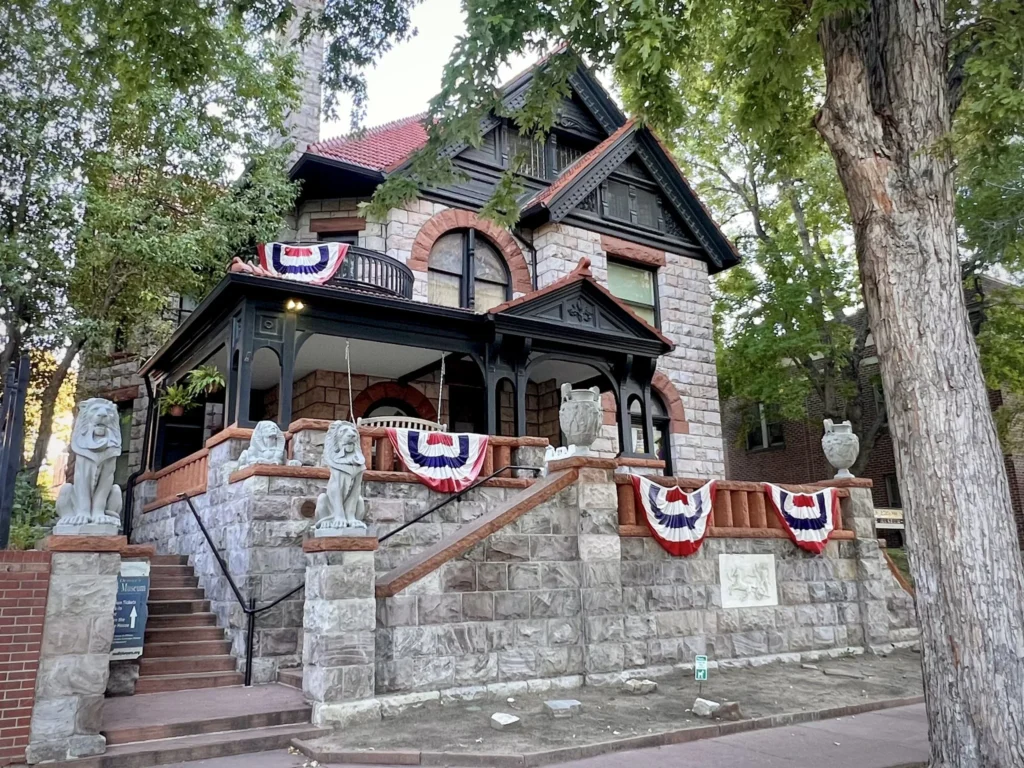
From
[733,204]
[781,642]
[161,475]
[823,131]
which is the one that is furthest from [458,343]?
[733,204]

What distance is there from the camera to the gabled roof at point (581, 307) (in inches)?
556

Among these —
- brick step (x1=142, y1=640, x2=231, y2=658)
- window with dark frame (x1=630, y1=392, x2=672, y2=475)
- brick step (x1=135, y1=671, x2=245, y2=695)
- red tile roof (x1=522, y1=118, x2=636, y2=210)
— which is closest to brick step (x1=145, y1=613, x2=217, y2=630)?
brick step (x1=142, y1=640, x2=231, y2=658)

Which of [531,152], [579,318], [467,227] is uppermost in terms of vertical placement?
[531,152]

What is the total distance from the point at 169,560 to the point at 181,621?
70.7 inches

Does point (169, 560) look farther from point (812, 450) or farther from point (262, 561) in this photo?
point (812, 450)

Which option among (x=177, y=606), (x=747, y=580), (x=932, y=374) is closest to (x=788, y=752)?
(x=932, y=374)

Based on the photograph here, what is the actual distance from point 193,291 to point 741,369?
1459cm

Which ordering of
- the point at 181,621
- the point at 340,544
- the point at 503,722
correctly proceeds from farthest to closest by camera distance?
the point at 181,621
the point at 340,544
the point at 503,722

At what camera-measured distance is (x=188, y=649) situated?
29.9ft

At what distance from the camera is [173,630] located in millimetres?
9328

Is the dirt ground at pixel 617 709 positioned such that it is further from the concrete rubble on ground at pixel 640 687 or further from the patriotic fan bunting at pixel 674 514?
the patriotic fan bunting at pixel 674 514

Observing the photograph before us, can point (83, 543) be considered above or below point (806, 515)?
below

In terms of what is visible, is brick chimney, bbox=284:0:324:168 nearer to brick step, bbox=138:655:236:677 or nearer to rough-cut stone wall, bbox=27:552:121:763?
brick step, bbox=138:655:236:677

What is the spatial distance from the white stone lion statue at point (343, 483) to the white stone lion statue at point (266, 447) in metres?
2.09
